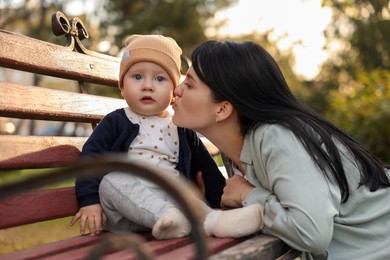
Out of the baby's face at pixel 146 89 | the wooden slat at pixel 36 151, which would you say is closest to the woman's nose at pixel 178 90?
the baby's face at pixel 146 89

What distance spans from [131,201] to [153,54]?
0.67 meters

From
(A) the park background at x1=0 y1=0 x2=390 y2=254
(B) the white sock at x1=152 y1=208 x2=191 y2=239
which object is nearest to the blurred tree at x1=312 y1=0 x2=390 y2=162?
(A) the park background at x1=0 y1=0 x2=390 y2=254

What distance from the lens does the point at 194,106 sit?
2.60 m

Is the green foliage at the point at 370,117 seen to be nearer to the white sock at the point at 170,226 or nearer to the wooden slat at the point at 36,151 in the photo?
the wooden slat at the point at 36,151

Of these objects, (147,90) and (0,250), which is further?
(0,250)

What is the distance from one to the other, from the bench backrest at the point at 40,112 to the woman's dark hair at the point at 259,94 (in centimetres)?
64

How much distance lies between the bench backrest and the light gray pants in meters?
0.19

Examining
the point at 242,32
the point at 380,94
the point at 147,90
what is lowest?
the point at 147,90

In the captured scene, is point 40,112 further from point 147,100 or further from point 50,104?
point 147,100

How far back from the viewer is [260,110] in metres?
2.50

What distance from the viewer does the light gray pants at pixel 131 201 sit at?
2.34m

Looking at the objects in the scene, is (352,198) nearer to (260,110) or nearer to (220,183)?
(260,110)

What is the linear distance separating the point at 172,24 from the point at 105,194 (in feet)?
60.6

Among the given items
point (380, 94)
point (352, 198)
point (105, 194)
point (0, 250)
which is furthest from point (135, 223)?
point (380, 94)
